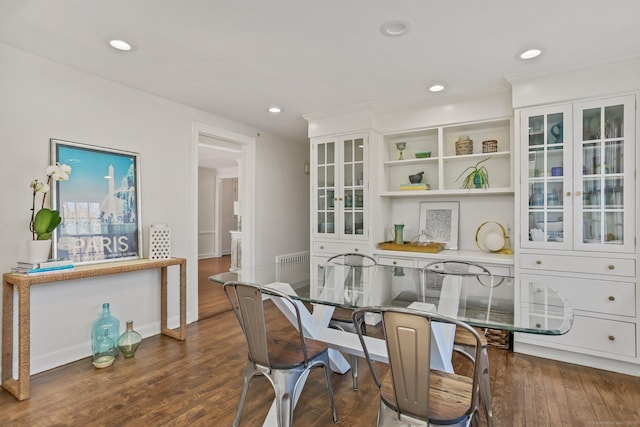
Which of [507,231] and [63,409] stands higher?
[507,231]

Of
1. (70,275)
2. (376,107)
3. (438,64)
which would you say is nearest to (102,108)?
(70,275)

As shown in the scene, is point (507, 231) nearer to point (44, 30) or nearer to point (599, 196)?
point (599, 196)

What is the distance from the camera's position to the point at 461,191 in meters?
3.32

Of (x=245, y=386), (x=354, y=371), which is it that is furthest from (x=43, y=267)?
(x=354, y=371)

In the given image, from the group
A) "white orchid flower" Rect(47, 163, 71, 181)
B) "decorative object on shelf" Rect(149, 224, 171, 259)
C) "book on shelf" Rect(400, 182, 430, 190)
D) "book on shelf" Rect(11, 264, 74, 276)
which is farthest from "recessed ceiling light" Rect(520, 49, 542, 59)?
"book on shelf" Rect(11, 264, 74, 276)

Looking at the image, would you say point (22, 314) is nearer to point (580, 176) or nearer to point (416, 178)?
point (416, 178)

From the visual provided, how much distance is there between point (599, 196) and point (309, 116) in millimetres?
2844

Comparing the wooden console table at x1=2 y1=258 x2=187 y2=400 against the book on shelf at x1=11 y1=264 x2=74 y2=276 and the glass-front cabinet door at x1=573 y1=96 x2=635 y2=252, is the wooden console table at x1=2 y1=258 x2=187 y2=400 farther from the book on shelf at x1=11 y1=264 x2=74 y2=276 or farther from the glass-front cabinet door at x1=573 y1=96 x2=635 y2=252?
the glass-front cabinet door at x1=573 y1=96 x2=635 y2=252

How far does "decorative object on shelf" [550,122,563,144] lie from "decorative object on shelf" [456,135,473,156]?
0.74m

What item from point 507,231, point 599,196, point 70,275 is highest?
point 599,196

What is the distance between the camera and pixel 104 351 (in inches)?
104

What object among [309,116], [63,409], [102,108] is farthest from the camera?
[309,116]

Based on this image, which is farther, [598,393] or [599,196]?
[599,196]

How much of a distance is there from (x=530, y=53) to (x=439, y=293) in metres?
1.86
